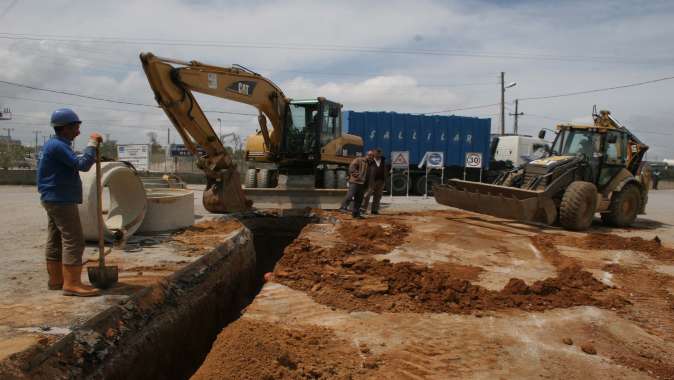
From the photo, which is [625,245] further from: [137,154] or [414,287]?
[137,154]

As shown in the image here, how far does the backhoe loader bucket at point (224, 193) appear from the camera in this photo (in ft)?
35.2

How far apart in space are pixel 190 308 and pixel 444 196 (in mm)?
7688

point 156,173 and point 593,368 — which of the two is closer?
point 593,368

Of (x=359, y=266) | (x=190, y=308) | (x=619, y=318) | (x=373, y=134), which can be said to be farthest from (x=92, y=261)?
(x=373, y=134)

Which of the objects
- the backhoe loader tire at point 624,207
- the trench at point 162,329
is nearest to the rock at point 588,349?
the trench at point 162,329

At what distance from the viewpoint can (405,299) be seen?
581 centimetres

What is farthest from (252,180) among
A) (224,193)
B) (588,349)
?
(588,349)

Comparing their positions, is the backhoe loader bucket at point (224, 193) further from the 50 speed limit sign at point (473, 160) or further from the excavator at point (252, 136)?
the 50 speed limit sign at point (473, 160)

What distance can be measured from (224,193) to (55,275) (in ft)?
19.5

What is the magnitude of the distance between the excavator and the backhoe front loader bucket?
3.27 meters

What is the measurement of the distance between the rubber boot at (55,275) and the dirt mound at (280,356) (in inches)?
67.0

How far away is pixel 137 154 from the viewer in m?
28.5

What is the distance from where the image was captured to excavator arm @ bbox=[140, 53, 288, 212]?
9.32 m

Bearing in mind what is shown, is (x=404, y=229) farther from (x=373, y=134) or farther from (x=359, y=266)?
(x=373, y=134)
